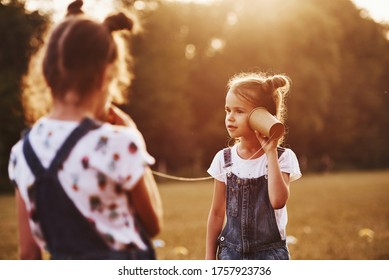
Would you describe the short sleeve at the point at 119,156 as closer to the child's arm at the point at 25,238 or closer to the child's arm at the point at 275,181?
the child's arm at the point at 25,238

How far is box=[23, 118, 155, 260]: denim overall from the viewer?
1.16m

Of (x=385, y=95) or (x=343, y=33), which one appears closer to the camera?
(x=385, y=95)

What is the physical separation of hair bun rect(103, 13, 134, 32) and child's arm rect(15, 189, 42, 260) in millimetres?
466

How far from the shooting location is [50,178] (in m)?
1.17

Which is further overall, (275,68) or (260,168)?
(275,68)

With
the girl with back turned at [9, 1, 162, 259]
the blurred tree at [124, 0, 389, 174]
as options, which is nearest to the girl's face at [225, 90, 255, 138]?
the girl with back turned at [9, 1, 162, 259]

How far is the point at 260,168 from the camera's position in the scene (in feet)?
6.34

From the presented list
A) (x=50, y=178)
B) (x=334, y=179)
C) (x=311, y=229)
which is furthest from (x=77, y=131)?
(x=334, y=179)

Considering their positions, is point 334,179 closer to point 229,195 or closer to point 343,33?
point 343,33

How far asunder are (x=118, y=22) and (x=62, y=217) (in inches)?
20.1

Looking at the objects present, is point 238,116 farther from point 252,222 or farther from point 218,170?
point 252,222

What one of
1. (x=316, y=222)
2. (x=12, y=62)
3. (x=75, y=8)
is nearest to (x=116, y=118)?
(x=75, y=8)

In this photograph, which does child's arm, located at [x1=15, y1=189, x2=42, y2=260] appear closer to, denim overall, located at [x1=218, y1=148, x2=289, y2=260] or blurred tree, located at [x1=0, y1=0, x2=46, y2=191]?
denim overall, located at [x1=218, y1=148, x2=289, y2=260]

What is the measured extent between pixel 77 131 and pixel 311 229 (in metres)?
3.93
